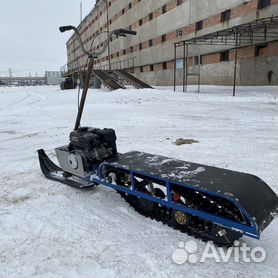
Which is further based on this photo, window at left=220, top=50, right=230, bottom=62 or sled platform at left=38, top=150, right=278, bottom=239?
window at left=220, top=50, right=230, bottom=62

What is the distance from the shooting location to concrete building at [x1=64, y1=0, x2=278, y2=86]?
17.9m

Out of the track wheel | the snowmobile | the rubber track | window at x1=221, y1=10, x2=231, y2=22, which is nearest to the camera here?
the snowmobile

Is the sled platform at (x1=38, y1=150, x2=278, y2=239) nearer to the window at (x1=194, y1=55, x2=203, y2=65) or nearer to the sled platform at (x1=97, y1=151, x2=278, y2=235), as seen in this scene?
the sled platform at (x1=97, y1=151, x2=278, y2=235)

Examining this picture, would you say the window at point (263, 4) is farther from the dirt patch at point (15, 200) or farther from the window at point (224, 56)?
the dirt patch at point (15, 200)

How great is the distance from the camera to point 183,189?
2.61 meters

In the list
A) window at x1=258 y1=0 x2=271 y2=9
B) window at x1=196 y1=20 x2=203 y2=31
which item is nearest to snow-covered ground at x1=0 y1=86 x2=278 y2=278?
window at x1=258 y1=0 x2=271 y2=9

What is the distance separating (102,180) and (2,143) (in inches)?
167

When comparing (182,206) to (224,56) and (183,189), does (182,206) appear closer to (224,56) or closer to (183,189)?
(183,189)

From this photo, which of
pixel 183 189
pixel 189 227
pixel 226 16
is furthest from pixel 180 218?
pixel 226 16

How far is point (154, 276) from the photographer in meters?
2.12

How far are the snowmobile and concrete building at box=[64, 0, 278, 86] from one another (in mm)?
9913

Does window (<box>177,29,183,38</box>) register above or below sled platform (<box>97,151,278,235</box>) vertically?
above

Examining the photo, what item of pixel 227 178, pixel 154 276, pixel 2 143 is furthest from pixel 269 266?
pixel 2 143

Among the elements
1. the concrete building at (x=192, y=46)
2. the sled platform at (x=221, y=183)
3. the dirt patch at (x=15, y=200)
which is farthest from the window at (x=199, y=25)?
the dirt patch at (x=15, y=200)
